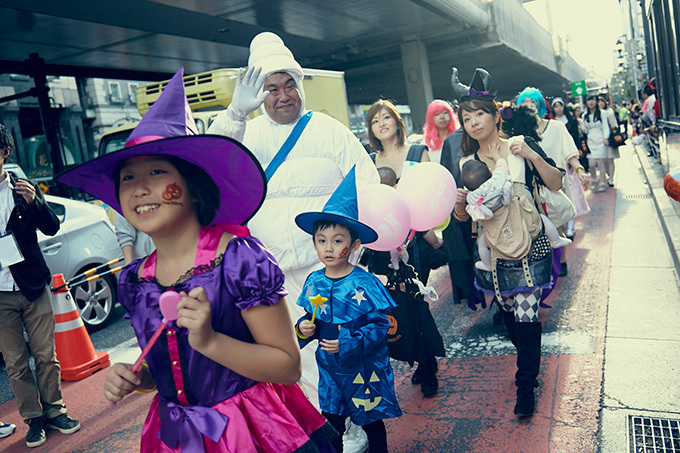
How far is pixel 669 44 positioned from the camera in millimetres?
8906

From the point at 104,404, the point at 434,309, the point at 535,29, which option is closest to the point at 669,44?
the point at 434,309

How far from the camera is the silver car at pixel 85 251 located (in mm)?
7004

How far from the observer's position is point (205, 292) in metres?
1.71

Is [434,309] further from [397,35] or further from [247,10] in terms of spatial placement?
[397,35]

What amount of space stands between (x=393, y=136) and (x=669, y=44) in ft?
19.7

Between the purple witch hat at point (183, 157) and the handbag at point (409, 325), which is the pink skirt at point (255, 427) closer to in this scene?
the purple witch hat at point (183, 157)

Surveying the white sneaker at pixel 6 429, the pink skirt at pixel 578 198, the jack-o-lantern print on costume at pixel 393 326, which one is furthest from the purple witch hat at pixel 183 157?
the pink skirt at pixel 578 198

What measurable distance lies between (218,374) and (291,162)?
183 cm

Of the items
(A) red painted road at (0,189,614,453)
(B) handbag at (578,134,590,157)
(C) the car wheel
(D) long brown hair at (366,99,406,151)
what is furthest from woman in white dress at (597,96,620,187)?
(C) the car wheel

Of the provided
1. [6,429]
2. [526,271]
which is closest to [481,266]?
[526,271]

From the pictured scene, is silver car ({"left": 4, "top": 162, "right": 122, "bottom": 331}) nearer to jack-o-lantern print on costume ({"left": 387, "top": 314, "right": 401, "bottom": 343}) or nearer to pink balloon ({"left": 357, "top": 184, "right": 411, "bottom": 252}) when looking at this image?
jack-o-lantern print on costume ({"left": 387, "top": 314, "right": 401, "bottom": 343})

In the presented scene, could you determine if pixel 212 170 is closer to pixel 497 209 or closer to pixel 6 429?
pixel 497 209

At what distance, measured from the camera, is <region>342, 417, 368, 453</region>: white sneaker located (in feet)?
11.3

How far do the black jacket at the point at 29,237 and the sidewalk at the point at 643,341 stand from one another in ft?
12.6
